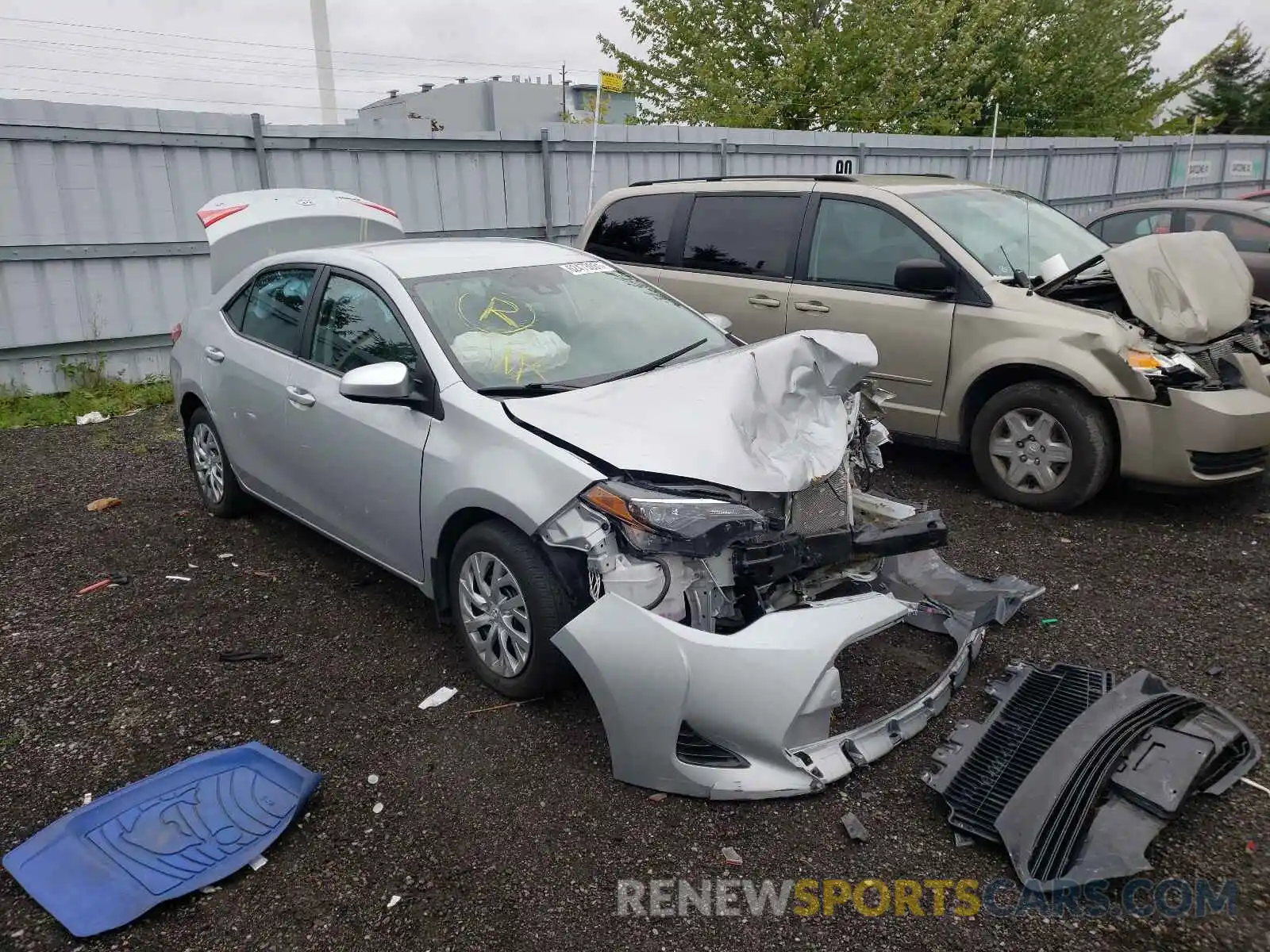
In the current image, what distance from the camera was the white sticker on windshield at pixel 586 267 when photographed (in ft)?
14.7

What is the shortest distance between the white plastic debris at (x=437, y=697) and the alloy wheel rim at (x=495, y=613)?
20cm

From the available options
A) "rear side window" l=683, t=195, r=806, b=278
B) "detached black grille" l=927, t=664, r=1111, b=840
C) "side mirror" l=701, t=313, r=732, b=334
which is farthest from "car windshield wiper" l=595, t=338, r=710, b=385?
"rear side window" l=683, t=195, r=806, b=278

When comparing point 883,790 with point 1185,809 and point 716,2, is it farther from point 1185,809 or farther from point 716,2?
point 716,2

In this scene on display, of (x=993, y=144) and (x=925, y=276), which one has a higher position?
(x=993, y=144)

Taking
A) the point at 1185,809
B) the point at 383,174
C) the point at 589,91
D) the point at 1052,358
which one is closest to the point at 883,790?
the point at 1185,809

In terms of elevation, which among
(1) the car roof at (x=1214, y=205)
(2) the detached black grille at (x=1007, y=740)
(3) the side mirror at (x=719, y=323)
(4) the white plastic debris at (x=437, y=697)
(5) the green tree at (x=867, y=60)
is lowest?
(4) the white plastic debris at (x=437, y=697)

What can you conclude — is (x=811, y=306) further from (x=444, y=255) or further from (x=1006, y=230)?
(x=444, y=255)

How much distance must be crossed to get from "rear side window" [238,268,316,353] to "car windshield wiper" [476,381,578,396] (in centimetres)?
142

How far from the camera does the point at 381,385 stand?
139 inches

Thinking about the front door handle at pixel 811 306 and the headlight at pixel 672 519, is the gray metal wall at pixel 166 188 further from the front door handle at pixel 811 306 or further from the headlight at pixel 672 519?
the headlight at pixel 672 519

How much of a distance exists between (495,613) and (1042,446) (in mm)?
3463

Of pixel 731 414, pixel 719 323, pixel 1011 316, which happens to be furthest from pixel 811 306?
pixel 731 414

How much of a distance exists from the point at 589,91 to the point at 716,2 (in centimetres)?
2017

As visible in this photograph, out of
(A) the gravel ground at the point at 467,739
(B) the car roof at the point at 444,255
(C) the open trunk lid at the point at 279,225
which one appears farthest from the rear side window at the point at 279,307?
(A) the gravel ground at the point at 467,739
